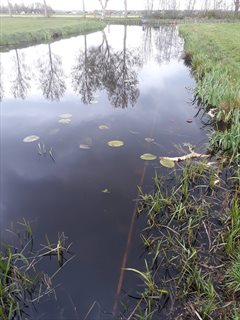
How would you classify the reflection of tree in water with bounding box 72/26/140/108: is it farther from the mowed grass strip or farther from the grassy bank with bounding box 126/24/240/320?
the grassy bank with bounding box 126/24/240/320

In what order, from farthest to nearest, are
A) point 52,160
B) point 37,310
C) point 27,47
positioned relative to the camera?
1. point 27,47
2. point 52,160
3. point 37,310

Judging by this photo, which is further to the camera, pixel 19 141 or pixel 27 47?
pixel 27 47

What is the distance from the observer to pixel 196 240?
3.14m

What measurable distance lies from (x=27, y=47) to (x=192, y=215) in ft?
53.0

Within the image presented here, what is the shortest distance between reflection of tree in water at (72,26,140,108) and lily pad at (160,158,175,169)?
3249 millimetres

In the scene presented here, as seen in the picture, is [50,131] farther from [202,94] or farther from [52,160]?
[202,94]

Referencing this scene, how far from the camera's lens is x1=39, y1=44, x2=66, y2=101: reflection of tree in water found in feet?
28.9

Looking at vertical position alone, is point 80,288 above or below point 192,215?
below

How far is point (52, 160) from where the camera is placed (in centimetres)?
493

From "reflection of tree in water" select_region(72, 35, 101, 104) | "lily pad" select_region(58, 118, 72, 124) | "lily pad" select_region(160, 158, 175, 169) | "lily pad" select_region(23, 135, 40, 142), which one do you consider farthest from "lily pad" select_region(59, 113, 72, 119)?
"lily pad" select_region(160, 158, 175, 169)

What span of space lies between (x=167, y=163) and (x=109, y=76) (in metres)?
6.56

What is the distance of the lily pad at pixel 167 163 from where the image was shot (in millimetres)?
4556

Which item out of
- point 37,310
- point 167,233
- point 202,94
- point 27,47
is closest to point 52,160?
point 167,233

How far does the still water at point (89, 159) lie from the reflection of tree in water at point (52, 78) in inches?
1.6
